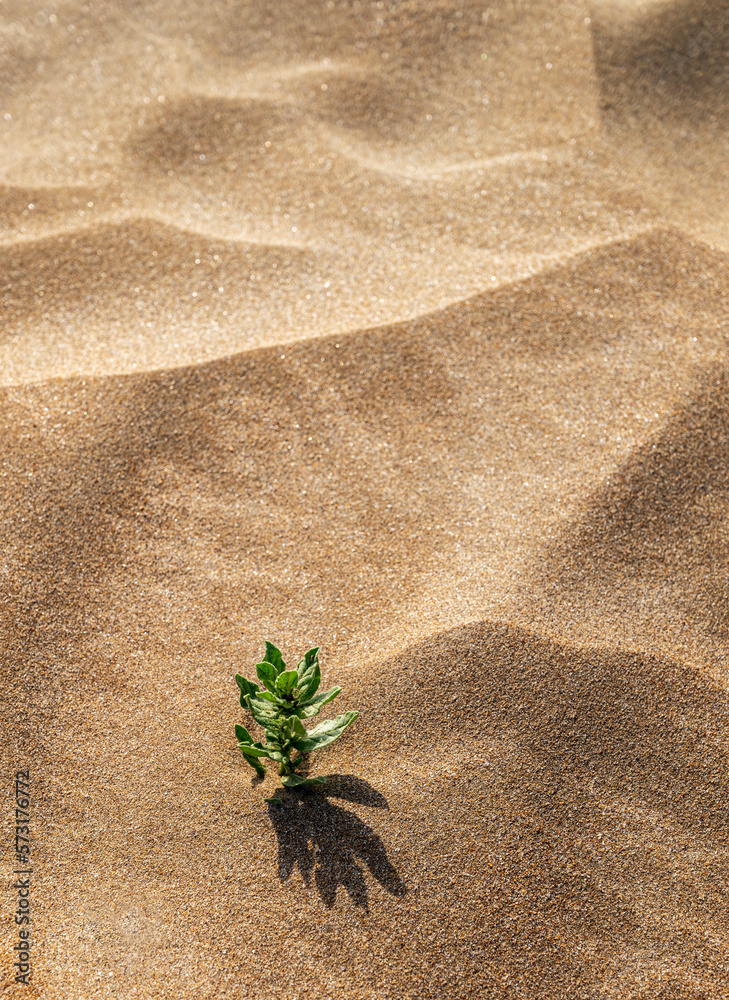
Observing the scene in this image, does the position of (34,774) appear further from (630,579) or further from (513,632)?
(630,579)

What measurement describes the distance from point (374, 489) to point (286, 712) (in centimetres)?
53

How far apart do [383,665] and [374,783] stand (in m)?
0.19

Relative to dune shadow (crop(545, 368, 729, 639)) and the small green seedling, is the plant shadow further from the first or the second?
dune shadow (crop(545, 368, 729, 639))

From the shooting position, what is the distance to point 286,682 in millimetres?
1258

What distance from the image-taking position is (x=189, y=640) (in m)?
1.47

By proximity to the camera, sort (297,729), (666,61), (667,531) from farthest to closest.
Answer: (666,61), (667,531), (297,729)

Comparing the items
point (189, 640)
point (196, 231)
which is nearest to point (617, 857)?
point (189, 640)

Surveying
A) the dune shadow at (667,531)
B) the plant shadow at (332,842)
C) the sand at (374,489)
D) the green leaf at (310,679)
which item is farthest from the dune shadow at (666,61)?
the plant shadow at (332,842)

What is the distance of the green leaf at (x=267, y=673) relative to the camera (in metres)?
1.27

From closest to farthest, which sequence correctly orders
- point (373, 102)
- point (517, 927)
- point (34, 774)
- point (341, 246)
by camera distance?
point (517, 927) < point (34, 774) < point (341, 246) < point (373, 102)

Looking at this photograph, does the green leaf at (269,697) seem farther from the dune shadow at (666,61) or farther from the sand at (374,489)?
the dune shadow at (666,61)

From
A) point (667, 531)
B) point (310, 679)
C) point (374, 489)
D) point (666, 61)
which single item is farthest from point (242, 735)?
point (666, 61)

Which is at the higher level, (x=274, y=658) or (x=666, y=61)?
(x=666, y=61)

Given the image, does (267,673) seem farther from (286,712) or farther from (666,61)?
(666,61)
